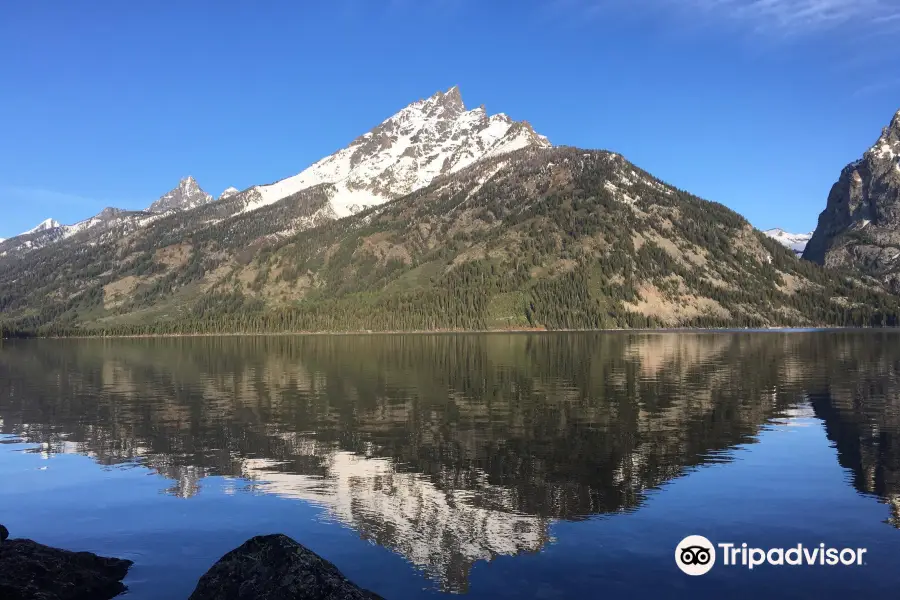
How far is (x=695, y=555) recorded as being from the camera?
28.6 meters

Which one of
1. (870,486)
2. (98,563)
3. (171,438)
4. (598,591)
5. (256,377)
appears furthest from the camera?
(256,377)

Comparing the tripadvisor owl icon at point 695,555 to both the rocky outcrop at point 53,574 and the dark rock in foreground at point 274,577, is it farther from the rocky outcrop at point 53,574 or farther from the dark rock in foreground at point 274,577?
the rocky outcrop at point 53,574

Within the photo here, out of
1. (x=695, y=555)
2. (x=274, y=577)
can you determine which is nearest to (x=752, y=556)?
(x=695, y=555)

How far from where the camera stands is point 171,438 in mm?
56219

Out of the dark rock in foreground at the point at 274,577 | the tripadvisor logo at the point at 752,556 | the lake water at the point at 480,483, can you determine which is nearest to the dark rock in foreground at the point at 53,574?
the lake water at the point at 480,483

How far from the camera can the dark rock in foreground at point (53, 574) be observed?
76.7 ft

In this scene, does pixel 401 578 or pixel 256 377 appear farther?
pixel 256 377

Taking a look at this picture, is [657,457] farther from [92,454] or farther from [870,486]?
[92,454]

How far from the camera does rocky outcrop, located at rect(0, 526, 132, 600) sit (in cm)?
2338

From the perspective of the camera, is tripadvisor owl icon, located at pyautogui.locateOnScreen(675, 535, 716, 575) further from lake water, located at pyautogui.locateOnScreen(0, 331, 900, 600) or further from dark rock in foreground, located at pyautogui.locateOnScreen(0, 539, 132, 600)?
dark rock in foreground, located at pyautogui.locateOnScreen(0, 539, 132, 600)

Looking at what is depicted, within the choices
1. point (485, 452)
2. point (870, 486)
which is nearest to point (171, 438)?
point (485, 452)

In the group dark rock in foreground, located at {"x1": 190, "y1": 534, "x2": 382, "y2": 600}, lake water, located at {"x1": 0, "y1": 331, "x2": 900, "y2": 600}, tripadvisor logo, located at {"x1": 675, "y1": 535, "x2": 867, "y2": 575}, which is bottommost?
tripadvisor logo, located at {"x1": 675, "y1": 535, "x2": 867, "y2": 575}

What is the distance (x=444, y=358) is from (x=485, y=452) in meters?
100

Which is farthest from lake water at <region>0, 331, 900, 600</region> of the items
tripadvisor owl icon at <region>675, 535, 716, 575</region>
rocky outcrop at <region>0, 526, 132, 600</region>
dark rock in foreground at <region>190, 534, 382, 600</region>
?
dark rock in foreground at <region>190, 534, 382, 600</region>
